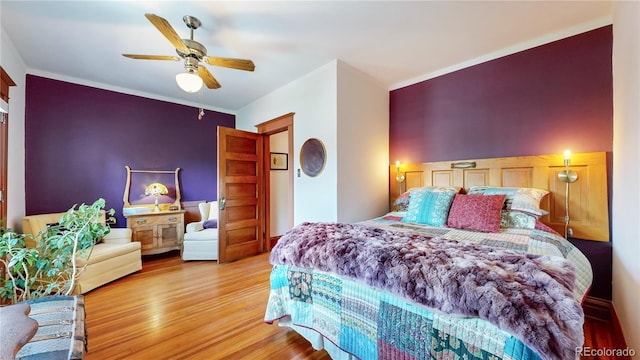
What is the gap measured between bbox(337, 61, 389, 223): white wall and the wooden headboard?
3.09ft

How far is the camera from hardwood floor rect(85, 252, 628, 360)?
1.63 meters

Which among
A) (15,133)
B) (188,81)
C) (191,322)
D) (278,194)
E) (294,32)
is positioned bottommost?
(191,322)

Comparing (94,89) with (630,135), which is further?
(94,89)

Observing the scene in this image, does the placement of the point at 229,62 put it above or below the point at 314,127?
above

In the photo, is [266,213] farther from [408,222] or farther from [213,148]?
[408,222]

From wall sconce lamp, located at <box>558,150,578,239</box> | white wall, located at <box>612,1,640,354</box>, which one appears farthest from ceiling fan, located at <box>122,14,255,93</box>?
wall sconce lamp, located at <box>558,150,578,239</box>

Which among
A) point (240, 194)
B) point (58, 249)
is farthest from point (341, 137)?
point (58, 249)

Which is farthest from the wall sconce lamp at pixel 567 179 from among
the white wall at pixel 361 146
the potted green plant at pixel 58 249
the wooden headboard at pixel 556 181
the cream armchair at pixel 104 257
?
the cream armchair at pixel 104 257

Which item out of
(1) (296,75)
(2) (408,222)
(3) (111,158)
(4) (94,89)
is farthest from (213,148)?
(2) (408,222)

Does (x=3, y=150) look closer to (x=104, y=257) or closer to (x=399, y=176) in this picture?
(x=104, y=257)

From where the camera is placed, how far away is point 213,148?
15.4 feet

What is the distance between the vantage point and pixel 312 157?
128 inches

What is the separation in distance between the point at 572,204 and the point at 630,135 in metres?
1.00

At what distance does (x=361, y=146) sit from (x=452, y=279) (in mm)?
2393
